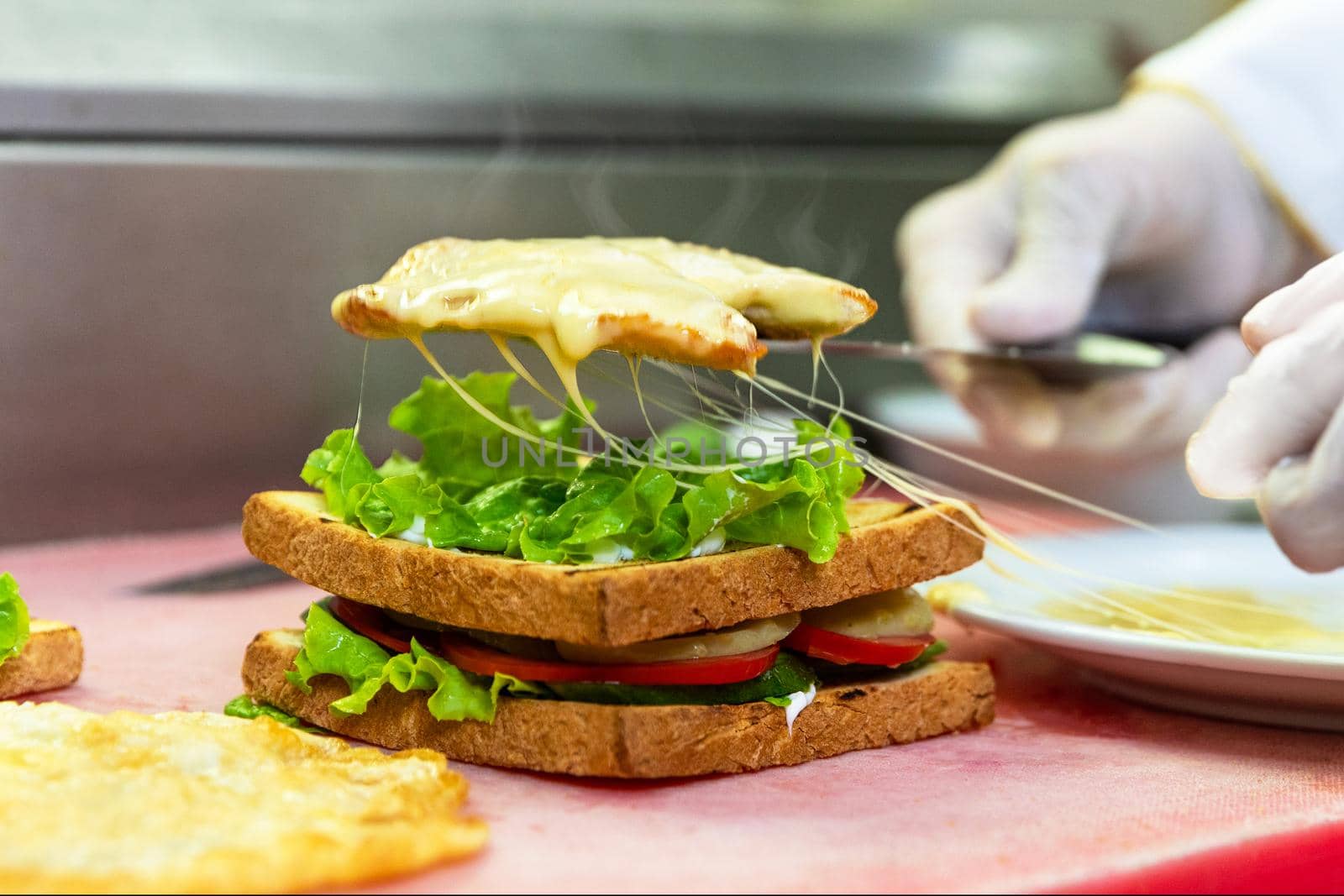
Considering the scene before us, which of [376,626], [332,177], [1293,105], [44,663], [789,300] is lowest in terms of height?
[44,663]

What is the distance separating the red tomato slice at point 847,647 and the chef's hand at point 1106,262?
1.15 metres

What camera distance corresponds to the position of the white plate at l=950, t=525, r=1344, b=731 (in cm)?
164

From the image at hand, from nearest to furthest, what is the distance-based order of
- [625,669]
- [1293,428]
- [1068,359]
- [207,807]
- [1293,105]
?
[207,807], [625,669], [1293,428], [1068,359], [1293,105]

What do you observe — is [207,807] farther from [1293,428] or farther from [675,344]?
[1293,428]

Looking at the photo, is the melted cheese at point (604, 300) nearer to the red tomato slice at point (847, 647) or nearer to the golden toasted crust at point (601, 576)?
the golden toasted crust at point (601, 576)

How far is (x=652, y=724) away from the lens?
1.50 metres

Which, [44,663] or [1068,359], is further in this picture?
[1068,359]

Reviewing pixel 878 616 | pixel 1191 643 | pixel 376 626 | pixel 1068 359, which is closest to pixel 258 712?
pixel 376 626

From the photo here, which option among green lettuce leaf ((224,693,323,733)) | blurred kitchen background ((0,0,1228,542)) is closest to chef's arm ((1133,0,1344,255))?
blurred kitchen background ((0,0,1228,542))

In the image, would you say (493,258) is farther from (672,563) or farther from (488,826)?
(488,826)

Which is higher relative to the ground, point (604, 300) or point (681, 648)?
point (604, 300)

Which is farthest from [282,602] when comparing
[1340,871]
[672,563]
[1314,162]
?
[1314,162]

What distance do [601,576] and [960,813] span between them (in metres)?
0.46

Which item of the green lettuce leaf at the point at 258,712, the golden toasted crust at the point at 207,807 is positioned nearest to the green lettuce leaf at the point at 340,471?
the green lettuce leaf at the point at 258,712
